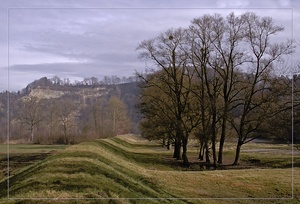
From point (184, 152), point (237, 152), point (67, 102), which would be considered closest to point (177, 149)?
point (184, 152)

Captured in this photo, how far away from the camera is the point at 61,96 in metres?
8.38

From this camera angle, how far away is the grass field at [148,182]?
311 inches

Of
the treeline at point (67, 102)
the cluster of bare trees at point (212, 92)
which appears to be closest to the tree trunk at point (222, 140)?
the cluster of bare trees at point (212, 92)

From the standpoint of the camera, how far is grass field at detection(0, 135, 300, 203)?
7.90 m

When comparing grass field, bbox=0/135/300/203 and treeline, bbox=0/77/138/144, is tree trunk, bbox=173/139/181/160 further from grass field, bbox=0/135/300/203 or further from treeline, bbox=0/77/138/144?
treeline, bbox=0/77/138/144

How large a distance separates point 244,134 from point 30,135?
9.03 meters

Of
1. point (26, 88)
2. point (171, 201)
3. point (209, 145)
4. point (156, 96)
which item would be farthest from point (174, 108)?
point (26, 88)

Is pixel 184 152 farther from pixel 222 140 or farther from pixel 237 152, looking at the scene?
pixel 237 152

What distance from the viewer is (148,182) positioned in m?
12.7

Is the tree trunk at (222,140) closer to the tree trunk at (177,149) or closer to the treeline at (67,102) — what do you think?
the tree trunk at (177,149)

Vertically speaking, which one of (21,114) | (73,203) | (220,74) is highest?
(220,74)

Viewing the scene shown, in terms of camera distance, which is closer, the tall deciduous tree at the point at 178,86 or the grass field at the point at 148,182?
the grass field at the point at 148,182

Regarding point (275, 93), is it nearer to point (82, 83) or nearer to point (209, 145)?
point (209, 145)

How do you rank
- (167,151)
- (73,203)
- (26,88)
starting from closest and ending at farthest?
(73,203)
(26,88)
(167,151)
